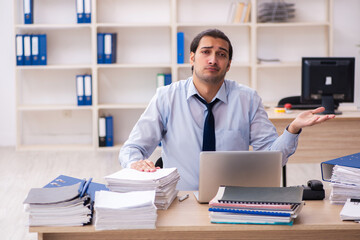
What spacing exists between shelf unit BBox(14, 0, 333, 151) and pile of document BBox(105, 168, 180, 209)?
13.1 ft

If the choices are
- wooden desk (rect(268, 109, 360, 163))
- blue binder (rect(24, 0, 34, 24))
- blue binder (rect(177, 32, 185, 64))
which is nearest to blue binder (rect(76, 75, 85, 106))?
blue binder (rect(24, 0, 34, 24))

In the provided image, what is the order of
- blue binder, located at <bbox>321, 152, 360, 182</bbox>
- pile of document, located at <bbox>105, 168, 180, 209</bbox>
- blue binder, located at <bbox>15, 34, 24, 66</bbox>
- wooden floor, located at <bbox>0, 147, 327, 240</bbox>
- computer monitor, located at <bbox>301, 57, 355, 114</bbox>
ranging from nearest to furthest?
pile of document, located at <bbox>105, 168, 180, 209</bbox>, blue binder, located at <bbox>321, 152, 360, 182</bbox>, wooden floor, located at <bbox>0, 147, 327, 240</bbox>, computer monitor, located at <bbox>301, 57, 355, 114</bbox>, blue binder, located at <bbox>15, 34, 24, 66</bbox>

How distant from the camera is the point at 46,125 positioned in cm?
611

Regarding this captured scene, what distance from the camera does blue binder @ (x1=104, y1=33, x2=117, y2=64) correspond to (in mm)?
5688

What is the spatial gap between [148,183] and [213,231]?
0.89ft

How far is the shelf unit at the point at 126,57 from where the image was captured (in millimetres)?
5930

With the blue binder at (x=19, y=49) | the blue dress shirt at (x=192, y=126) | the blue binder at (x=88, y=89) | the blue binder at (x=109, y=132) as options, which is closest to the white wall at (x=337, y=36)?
the blue binder at (x=19, y=49)

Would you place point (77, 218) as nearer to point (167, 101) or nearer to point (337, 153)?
point (167, 101)

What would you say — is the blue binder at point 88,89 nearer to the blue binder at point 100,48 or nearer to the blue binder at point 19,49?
the blue binder at point 100,48

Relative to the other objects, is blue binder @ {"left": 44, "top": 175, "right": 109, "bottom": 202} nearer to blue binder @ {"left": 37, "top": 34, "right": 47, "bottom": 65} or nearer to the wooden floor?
the wooden floor

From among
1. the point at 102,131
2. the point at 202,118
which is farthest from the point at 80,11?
the point at 202,118

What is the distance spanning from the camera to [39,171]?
4855mm

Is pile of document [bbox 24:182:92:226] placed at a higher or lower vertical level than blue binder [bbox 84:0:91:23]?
lower

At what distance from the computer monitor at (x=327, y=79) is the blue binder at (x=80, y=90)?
2650mm
